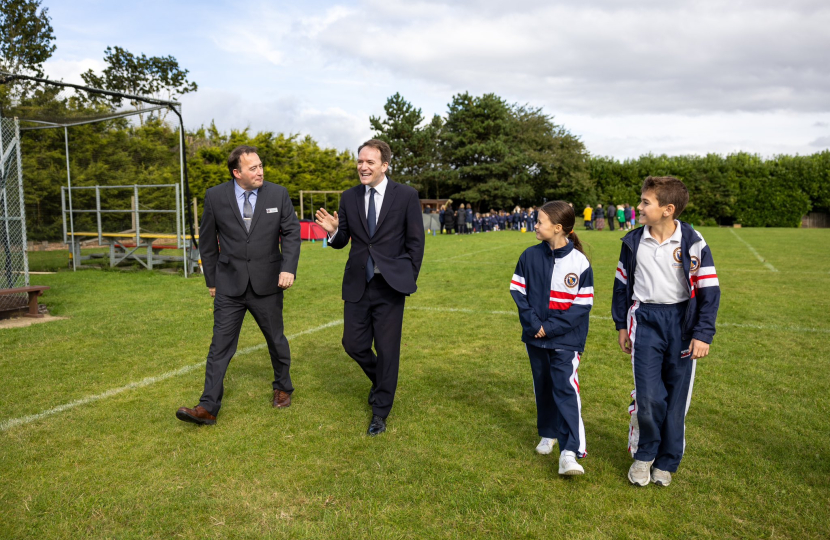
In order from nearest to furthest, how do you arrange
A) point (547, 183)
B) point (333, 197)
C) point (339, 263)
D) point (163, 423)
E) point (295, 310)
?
point (163, 423) < point (295, 310) < point (339, 263) < point (333, 197) < point (547, 183)

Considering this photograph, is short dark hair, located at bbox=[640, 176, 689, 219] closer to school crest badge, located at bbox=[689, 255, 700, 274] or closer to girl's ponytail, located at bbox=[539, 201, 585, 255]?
school crest badge, located at bbox=[689, 255, 700, 274]

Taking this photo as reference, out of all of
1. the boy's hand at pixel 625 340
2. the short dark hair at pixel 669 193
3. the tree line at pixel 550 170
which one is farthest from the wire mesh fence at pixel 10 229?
the tree line at pixel 550 170

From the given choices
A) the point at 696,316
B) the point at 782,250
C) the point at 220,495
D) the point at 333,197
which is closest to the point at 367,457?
the point at 220,495

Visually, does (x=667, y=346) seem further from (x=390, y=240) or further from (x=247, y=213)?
(x=247, y=213)

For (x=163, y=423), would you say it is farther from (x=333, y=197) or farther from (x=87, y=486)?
(x=333, y=197)

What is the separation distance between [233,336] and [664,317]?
2932mm

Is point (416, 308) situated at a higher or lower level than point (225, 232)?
lower

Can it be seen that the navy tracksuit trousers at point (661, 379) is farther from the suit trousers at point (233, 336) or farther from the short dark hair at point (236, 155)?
the short dark hair at point (236, 155)

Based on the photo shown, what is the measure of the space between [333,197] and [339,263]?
17.4m

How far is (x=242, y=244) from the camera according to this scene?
4258 millimetres

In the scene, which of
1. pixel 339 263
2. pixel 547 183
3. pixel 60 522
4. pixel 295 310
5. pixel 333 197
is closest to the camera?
pixel 60 522

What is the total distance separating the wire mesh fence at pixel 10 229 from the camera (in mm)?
8273

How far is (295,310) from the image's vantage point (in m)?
8.60

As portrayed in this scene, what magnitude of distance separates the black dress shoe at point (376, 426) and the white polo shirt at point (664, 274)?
1.94m
